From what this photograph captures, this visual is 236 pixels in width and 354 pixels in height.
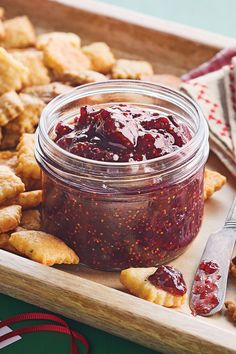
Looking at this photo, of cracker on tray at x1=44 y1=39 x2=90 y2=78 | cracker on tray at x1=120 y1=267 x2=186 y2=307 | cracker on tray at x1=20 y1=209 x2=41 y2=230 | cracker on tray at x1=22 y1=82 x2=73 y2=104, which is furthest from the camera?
cracker on tray at x1=44 y1=39 x2=90 y2=78

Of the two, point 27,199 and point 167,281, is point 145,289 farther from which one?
point 27,199

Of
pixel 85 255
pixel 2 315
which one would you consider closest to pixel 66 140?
pixel 85 255

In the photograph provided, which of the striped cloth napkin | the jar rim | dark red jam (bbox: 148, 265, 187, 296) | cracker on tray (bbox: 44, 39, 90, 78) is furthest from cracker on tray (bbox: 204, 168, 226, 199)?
cracker on tray (bbox: 44, 39, 90, 78)

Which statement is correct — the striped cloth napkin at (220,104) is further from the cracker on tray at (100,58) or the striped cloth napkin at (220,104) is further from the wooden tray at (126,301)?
Answer: the cracker on tray at (100,58)

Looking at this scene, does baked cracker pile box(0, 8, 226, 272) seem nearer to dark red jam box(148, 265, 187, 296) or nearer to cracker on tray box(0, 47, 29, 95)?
cracker on tray box(0, 47, 29, 95)

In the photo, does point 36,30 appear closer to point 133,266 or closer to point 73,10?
point 73,10

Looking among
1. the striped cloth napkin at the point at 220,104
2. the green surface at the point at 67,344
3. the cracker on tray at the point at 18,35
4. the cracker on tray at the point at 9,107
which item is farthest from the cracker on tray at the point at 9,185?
the cracker on tray at the point at 18,35
